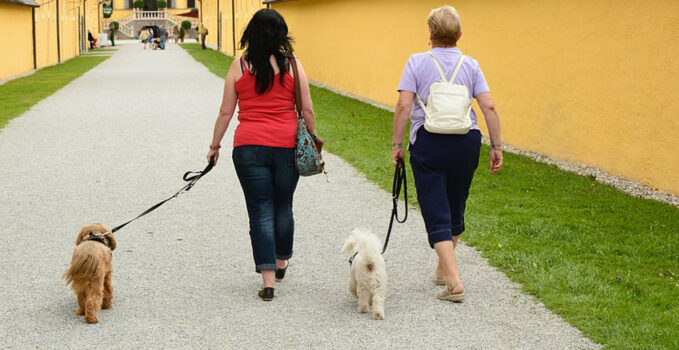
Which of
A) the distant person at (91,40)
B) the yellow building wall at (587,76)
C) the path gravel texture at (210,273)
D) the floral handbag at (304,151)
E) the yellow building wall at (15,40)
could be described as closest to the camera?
the path gravel texture at (210,273)

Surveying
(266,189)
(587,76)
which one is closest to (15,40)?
(587,76)

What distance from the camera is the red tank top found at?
5062 millimetres

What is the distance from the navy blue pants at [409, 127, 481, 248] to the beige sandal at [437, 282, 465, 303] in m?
0.28

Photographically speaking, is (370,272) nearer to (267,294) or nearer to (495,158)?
(267,294)

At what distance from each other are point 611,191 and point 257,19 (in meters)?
5.32

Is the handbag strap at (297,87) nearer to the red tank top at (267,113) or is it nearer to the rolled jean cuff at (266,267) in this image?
the red tank top at (267,113)

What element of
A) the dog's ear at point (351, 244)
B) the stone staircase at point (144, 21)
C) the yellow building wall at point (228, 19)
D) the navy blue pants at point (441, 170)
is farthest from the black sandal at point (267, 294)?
the stone staircase at point (144, 21)

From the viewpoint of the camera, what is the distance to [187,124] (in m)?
15.0

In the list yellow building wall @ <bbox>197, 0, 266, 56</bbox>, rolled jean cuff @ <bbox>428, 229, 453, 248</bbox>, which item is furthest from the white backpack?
yellow building wall @ <bbox>197, 0, 266, 56</bbox>

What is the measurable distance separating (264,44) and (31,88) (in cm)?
1932

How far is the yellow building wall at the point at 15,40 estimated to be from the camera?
27264 millimetres

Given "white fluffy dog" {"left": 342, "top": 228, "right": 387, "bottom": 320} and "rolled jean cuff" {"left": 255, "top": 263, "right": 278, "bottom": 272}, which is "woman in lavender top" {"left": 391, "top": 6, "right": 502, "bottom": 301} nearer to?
"white fluffy dog" {"left": 342, "top": 228, "right": 387, "bottom": 320}

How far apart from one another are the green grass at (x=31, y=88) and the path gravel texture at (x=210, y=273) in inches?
228

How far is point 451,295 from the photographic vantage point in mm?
5199
